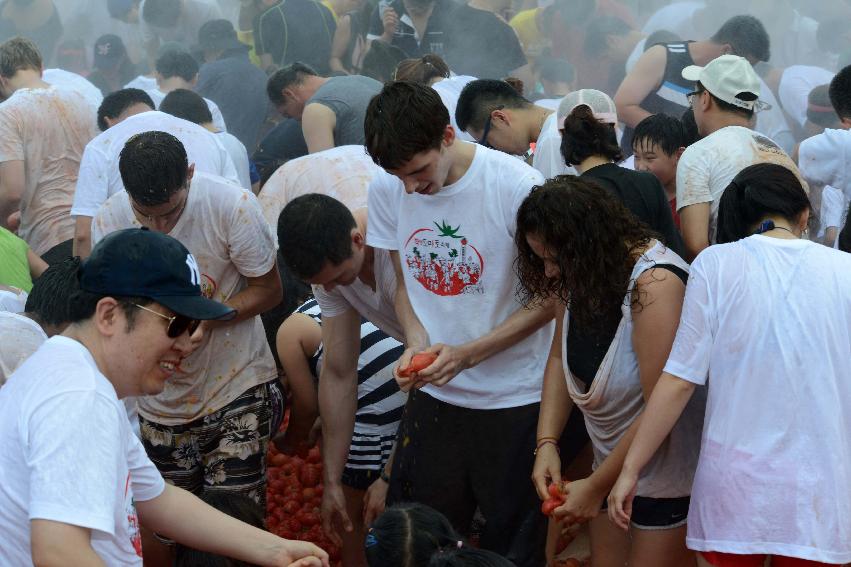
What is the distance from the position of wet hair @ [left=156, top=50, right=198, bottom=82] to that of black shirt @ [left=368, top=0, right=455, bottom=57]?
1504 mm

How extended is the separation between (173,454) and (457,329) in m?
1.23

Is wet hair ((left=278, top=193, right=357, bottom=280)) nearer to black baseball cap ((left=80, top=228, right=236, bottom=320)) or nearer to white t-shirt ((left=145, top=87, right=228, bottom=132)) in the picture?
black baseball cap ((left=80, top=228, right=236, bottom=320))

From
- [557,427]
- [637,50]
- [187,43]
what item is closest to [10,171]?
[557,427]

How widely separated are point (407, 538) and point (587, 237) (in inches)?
34.7

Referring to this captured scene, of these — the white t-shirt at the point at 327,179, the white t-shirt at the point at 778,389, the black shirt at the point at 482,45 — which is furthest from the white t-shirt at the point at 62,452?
the black shirt at the point at 482,45

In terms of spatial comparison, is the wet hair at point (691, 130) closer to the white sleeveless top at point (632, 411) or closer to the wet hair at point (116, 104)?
the white sleeveless top at point (632, 411)

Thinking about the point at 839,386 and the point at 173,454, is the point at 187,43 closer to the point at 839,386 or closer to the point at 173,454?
the point at 173,454

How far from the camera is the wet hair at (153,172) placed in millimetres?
3332

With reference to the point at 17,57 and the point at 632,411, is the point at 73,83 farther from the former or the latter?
the point at 632,411

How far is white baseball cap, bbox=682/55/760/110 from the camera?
3.97m

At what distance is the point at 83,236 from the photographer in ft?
14.9

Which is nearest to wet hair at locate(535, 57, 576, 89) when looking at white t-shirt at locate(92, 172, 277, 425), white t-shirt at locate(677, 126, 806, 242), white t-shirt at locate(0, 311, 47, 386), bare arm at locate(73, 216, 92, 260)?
white t-shirt at locate(677, 126, 806, 242)

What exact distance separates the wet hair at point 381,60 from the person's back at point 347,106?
1.29 meters

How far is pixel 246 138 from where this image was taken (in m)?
7.56
